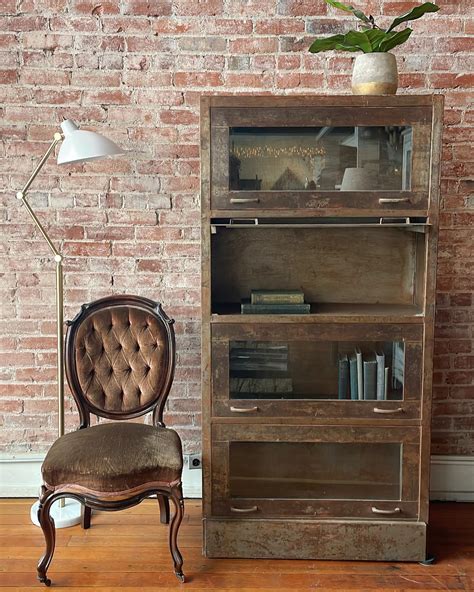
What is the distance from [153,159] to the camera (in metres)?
3.05

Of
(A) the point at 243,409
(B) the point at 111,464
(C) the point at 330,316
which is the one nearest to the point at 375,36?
(C) the point at 330,316

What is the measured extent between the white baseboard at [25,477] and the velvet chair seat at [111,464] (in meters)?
0.70

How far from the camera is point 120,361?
285cm

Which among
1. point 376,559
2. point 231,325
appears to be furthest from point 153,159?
point 376,559

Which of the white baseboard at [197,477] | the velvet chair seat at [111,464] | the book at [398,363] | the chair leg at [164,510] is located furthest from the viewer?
the white baseboard at [197,477]

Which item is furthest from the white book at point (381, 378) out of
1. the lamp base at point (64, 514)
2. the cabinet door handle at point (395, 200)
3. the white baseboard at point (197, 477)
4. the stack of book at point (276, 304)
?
the lamp base at point (64, 514)

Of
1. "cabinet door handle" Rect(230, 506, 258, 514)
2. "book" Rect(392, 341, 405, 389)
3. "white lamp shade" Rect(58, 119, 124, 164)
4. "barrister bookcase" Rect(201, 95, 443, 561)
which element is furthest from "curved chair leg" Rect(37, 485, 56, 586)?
"book" Rect(392, 341, 405, 389)

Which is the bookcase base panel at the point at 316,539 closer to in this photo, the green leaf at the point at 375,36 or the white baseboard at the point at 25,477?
the white baseboard at the point at 25,477

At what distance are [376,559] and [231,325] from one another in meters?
1.13

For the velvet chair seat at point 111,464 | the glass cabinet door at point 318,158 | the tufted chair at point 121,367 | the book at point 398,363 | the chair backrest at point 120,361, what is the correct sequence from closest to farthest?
the velvet chair seat at point 111,464 → the glass cabinet door at point 318,158 → the book at point 398,363 → the tufted chair at point 121,367 → the chair backrest at point 120,361

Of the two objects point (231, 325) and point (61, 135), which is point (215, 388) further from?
point (61, 135)

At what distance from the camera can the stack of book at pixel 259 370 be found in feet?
8.56

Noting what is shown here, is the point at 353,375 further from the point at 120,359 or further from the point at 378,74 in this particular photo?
the point at 378,74

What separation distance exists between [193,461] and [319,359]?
0.95 m
